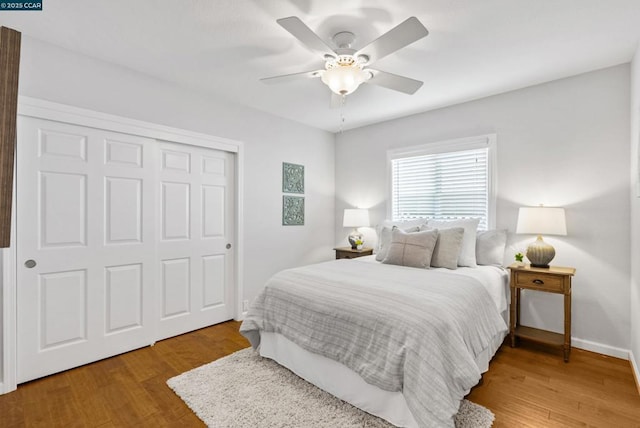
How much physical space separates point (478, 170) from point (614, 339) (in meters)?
1.95

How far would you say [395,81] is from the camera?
2.30 m

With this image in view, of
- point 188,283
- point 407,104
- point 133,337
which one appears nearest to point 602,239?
point 407,104

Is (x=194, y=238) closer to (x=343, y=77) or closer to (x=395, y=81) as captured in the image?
(x=343, y=77)

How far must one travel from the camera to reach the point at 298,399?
204cm

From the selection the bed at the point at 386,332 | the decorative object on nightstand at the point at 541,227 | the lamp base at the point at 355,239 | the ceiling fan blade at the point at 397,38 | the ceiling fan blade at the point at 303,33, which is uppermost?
the ceiling fan blade at the point at 303,33

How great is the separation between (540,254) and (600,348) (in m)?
0.98

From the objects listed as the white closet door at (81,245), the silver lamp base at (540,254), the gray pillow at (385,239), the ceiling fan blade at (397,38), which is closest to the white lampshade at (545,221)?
the silver lamp base at (540,254)

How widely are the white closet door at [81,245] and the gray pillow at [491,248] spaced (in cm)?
326

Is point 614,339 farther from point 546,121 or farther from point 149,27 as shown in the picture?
point 149,27

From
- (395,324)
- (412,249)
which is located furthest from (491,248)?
(395,324)

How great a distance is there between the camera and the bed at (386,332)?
63.1 inches

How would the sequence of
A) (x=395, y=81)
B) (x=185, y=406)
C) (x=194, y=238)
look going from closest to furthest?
1. (x=185, y=406)
2. (x=395, y=81)
3. (x=194, y=238)

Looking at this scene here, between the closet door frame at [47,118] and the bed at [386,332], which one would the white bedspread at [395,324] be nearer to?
the bed at [386,332]

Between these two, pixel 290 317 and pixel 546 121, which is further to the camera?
pixel 546 121
